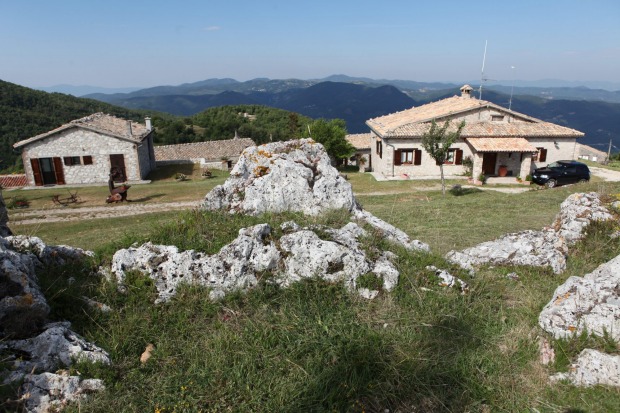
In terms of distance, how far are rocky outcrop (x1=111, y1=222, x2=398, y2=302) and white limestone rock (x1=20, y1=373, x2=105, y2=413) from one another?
169 centimetres

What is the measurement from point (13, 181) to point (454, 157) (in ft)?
131

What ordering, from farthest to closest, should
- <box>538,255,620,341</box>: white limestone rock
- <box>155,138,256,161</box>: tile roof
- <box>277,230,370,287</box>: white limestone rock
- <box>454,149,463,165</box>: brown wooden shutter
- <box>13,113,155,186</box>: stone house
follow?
<box>155,138,256,161</box>: tile roof, <box>454,149,463,165</box>: brown wooden shutter, <box>13,113,155,186</box>: stone house, <box>277,230,370,287</box>: white limestone rock, <box>538,255,620,341</box>: white limestone rock

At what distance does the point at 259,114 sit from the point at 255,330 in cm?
11448

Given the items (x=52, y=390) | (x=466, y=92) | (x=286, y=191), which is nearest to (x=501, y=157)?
(x=466, y=92)

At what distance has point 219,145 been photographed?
1981 inches

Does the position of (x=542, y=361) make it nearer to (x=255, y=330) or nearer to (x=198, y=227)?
(x=255, y=330)

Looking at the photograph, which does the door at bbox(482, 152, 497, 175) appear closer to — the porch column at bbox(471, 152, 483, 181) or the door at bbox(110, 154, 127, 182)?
the porch column at bbox(471, 152, 483, 181)

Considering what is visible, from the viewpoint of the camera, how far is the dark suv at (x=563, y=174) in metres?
27.0

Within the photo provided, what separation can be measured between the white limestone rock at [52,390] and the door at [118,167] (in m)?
34.0

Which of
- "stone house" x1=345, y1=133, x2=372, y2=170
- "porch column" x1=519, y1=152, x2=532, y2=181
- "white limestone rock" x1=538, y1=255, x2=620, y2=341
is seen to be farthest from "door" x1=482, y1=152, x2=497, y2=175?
"white limestone rock" x1=538, y1=255, x2=620, y2=341

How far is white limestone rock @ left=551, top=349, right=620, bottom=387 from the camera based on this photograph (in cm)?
451

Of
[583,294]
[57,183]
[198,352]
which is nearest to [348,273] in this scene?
[198,352]

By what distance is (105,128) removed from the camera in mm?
34812

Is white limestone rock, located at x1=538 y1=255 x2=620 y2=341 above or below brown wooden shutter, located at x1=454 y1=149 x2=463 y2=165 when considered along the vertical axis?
above
